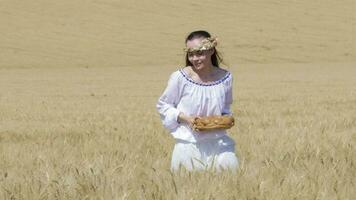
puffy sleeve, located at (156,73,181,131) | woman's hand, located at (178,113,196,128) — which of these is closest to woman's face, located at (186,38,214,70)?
puffy sleeve, located at (156,73,181,131)

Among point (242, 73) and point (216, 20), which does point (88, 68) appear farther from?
point (216, 20)

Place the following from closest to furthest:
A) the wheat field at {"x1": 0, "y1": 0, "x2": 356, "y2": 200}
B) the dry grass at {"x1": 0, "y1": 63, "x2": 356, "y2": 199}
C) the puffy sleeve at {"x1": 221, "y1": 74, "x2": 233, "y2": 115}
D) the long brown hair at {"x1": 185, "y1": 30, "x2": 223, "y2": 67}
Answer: the dry grass at {"x1": 0, "y1": 63, "x2": 356, "y2": 199}, the wheat field at {"x1": 0, "y1": 0, "x2": 356, "y2": 200}, the long brown hair at {"x1": 185, "y1": 30, "x2": 223, "y2": 67}, the puffy sleeve at {"x1": 221, "y1": 74, "x2": 233, "y2": 115}

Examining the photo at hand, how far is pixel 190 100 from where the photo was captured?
4262mm

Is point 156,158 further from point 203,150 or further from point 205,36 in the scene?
point 205,36

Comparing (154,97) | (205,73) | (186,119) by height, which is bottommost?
(154,97)

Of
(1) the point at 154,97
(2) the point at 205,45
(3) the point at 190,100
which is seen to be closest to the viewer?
(2) the point at 205,45

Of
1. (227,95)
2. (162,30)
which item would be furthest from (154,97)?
(162,30)

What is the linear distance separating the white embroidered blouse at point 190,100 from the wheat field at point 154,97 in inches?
8.3

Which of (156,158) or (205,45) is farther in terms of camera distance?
(156,158)

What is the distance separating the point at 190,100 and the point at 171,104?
13 cm

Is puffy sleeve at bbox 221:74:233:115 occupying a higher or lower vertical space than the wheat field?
higher

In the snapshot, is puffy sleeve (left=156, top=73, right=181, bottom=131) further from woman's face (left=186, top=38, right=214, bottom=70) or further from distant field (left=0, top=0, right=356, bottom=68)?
distant field (left=0, top=0, right=356, bottom=68)

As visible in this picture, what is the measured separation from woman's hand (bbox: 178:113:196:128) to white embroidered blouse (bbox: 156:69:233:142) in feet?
0.07

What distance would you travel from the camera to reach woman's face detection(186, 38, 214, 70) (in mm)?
4184
